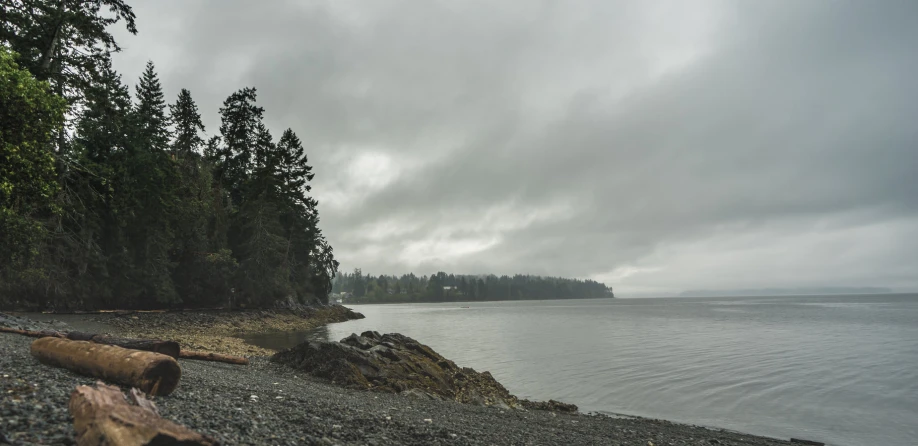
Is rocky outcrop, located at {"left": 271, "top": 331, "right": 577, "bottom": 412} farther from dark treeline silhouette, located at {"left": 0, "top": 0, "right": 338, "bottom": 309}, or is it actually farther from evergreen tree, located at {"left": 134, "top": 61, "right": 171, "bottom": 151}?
evergreen tree, located at {"left": 134, "top": 61, "right": 171, "bottom": 151}

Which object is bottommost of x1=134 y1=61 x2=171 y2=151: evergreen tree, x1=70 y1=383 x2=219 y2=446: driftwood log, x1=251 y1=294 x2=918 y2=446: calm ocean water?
x1=251 y1=294 x2=918 y2=446: calm ocean water

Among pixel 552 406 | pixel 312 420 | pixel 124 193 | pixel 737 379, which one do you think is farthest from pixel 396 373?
pixel 124 193

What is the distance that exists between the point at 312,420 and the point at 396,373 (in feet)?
33.1

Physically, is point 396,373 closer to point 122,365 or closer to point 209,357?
point 209,357

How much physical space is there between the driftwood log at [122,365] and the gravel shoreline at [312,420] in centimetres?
23

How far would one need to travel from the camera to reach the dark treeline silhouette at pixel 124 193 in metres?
15.5

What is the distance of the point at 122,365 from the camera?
25.4 ft

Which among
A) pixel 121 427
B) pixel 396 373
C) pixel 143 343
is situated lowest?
pixel 396 373

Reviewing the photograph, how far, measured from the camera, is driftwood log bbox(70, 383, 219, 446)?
13.9ft

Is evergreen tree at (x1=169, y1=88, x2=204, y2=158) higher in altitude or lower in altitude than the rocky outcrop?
higher

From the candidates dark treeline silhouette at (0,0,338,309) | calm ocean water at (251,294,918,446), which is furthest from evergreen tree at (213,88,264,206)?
calm ocean water at (251,294,918,446)

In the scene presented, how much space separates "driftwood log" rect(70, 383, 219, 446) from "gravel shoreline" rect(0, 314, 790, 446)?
37 cm

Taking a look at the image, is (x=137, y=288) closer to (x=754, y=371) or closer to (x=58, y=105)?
(x=58, y=105)

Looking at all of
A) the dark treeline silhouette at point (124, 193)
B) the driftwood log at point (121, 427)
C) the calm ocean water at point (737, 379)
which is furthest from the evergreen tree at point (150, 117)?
the driftwood log at point (121, 427)
